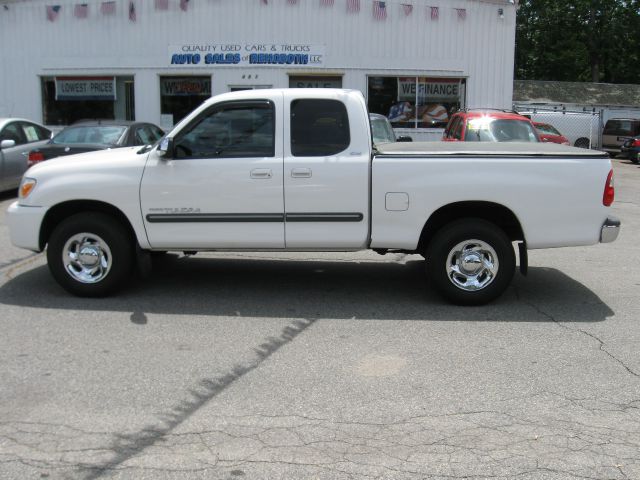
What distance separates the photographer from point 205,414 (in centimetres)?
413

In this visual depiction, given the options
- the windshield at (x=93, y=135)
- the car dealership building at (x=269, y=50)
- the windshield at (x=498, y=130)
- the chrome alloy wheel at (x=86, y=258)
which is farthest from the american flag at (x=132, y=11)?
the chrome alloy wheel at (x=86, y=258)

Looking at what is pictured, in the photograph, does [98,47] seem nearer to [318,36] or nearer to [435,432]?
[318,36]

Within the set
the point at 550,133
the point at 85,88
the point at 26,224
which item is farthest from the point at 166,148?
the point at 550,133

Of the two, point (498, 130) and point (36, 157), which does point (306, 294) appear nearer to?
point (36, 157)

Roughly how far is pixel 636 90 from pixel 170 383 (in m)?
39.5

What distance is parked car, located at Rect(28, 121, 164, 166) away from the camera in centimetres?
1148

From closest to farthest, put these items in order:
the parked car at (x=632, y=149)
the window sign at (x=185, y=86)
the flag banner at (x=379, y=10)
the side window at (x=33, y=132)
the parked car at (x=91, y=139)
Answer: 1. the parked car at (x=91, y=139)
2. the side window at (x=33, y=132)
3. the flag banner at (x=379, y=10)
4. the window sign at (x=185, y=86)
5. the parked car at (x=632, y=149)

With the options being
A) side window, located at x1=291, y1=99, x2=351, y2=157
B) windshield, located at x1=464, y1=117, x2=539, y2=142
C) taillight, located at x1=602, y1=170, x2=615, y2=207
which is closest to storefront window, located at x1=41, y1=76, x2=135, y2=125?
windshield, located at x1=464, y1=117, x2=539, y2=142

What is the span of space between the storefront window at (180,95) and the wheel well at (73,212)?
46.8ft

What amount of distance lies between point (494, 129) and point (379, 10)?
7.87m

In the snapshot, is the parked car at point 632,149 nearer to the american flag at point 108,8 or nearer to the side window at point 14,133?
the american flag at point 108,8

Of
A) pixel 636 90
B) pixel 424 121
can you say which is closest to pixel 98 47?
pixel 424 121

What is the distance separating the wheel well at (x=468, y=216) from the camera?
6375mm

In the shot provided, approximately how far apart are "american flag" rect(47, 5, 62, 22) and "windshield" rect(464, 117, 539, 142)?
1368 cm
